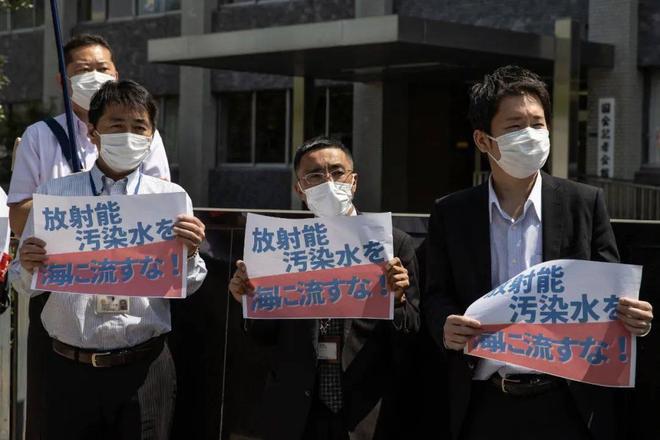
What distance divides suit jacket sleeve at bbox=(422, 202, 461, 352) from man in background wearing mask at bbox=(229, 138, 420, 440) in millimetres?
161

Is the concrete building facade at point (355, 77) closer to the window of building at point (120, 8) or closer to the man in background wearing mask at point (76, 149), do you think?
the window of building at point (120, 8)

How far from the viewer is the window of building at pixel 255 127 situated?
82.7 feet

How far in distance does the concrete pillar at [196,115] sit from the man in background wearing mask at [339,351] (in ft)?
74.4

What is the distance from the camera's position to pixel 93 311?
3.97 metres

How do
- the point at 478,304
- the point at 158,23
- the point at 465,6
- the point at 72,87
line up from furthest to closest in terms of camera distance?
the point at 158,23, the point at 465,6, the point at 72,87, the point at 478,304

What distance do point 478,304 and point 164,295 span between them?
121 centimetres

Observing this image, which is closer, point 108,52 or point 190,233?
point 190,233

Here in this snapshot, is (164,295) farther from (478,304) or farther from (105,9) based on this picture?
(105,9)

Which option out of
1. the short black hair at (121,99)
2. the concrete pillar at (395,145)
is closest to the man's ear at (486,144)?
the short black hair at (121,99)

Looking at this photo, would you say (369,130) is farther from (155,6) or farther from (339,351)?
(339,351)

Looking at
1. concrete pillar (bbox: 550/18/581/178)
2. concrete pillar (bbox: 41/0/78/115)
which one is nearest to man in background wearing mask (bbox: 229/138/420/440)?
concrete pillar (bbox: 550/18/581/178)

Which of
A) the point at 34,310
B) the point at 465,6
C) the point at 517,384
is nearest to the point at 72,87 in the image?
the point at 34,310

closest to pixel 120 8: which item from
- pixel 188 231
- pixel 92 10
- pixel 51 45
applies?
pixel 92 10

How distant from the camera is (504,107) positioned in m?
3.49
